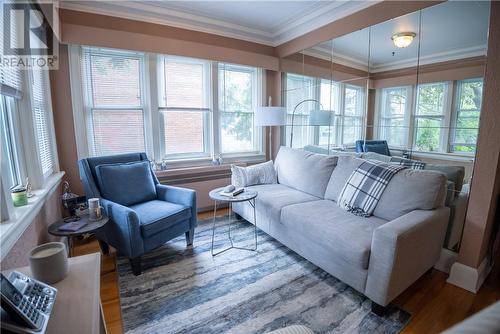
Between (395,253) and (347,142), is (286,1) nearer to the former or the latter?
(347,142)

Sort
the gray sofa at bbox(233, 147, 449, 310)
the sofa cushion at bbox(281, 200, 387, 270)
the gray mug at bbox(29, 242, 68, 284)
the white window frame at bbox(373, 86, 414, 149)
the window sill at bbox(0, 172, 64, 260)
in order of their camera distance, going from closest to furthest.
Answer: the gray mug at bbox(29, 242, 68, 284), the window sill at bbox(0, 172, 64, 260), the gray sofa at bbox(233, 147, 449, 310), the sofa cushion at bbox(281, 200, 387, 270), the white window frame at bbox(373, 86, 414, 149)

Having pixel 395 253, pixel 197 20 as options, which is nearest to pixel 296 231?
pixel 395 253

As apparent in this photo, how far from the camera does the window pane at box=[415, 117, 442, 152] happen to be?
7.28 feet

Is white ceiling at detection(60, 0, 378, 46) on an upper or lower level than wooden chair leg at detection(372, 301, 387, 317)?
upper

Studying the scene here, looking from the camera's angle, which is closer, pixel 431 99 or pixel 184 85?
pixel 431 99

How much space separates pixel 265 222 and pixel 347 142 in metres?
1.42

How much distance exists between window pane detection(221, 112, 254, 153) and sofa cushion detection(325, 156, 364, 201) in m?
1.76

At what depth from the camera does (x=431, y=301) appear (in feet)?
6.21

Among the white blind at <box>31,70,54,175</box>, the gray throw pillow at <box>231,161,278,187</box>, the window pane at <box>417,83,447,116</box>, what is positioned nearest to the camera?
the window pane at <box>417,83,447,116</box>

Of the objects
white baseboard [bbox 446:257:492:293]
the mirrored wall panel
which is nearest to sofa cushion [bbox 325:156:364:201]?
the mirrored wall panel

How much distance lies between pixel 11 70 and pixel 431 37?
325 centimetres

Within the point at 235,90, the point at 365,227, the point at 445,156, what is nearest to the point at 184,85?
the point at 235,90

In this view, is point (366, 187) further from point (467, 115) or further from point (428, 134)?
A: point (467, 115)

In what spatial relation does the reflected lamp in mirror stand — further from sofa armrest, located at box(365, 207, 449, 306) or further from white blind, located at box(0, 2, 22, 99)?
white blind, located at box(0, 2, 22, 99)
